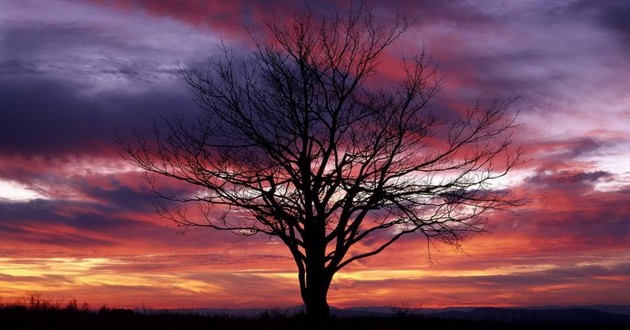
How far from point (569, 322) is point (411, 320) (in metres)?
5.61

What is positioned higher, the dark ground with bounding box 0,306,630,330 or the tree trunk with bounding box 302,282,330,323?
the tree trunk with bounding box 302,282,330,323

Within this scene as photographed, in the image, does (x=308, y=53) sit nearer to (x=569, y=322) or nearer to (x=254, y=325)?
(x=254, y=325)

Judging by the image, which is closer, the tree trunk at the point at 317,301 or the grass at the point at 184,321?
the grass at the point at 184,321

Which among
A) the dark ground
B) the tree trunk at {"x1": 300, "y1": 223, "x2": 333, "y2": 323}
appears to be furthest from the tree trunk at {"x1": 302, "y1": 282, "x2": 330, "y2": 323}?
the dark ground

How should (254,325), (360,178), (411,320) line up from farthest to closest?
(360,178), (411,320), (254,325)

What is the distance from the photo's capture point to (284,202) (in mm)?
22312

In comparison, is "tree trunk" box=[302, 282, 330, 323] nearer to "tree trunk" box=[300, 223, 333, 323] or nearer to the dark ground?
"tree trunk" box=[300, 223, 333, 323]

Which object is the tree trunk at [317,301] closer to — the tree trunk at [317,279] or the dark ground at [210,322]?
the tree trunk at [317,279]

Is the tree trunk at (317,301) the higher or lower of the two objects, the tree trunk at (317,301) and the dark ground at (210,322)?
the higher

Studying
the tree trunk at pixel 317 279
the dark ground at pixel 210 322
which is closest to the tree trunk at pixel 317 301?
the tree trunk at pixel 317 279

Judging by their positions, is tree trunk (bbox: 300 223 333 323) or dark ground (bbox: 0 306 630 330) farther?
tree trunk (bbox: 300 223 333 323)

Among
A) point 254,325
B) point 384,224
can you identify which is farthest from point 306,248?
point 254,325

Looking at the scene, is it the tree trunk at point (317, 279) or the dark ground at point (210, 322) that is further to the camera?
the tree trunk at point (317, 279)

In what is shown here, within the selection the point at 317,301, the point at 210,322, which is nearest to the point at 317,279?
the point at 317,301
